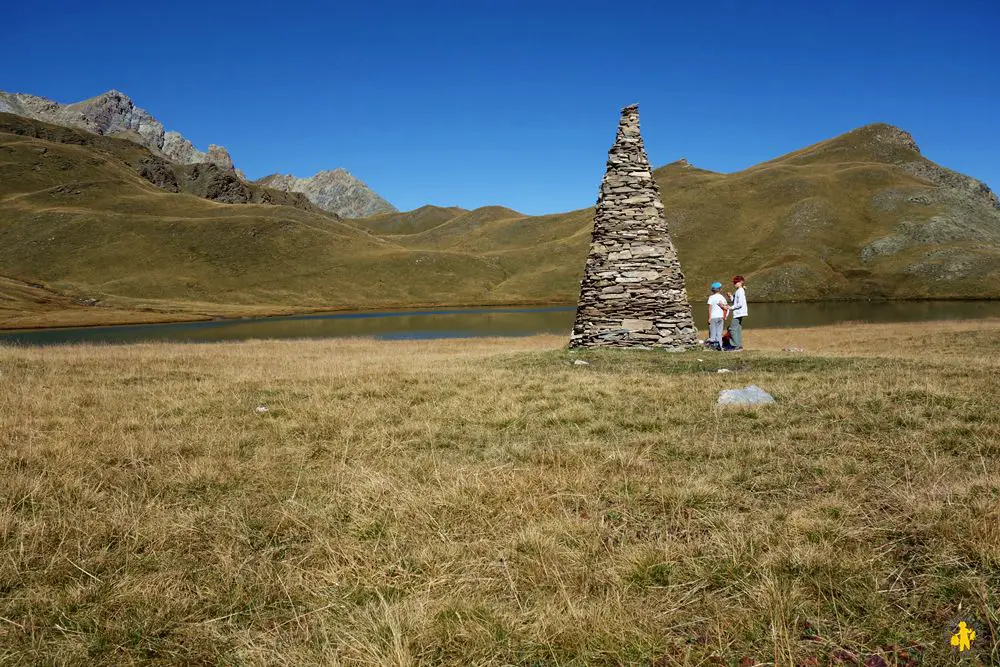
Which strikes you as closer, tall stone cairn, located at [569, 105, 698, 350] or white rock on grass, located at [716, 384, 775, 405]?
white rock on grass, located at [716, 384, 775, 405]

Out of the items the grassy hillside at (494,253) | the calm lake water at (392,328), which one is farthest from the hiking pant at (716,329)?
the grassy hillside at (494,253)

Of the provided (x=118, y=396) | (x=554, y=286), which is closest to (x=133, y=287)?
(x=554, y=286)

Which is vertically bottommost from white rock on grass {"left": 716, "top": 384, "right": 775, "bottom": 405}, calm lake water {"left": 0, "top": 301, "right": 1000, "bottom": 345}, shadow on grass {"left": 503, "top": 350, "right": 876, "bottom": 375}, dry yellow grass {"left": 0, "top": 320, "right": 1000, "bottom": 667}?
dry yellow grass {"left": 0, "top": 320, "right": 1000, "bottom": 667}

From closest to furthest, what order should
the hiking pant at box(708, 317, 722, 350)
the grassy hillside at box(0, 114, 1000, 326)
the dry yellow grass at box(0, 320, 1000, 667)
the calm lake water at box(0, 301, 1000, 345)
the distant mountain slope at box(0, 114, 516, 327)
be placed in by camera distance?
the dry yellow grass at box(0, 320, 1000, 667)
the hiking pant at box(708, 317, 722, 350)
the calm lake water at box(0, 301, 1000, 345)
the grassy hillside at box(0, 114, 1000, 326)
the distant mountain slope at box(0, 114, 516, 327)

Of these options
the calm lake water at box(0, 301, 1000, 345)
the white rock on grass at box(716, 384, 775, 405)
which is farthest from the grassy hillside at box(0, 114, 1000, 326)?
the white rock on grass at box(716, 384, 775, 405)

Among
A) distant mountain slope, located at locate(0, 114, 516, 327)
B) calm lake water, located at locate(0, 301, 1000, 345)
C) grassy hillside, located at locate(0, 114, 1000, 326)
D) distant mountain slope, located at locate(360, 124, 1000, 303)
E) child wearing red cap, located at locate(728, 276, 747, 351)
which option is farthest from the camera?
distant mountain slope, located at locate(0, 114, 516, 327)

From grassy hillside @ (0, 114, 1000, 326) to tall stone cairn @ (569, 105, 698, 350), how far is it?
243ft

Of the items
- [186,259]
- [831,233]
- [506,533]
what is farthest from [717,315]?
[186,259]

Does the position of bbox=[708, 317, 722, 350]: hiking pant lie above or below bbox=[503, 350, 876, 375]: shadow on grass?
above

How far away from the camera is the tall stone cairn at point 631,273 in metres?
21.2

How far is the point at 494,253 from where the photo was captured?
572 feet

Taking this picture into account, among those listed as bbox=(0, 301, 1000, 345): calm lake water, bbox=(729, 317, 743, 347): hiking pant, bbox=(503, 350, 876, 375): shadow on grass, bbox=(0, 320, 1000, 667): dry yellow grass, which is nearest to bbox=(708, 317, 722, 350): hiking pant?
bbox=(729, 317, 743, 347): hiking pant

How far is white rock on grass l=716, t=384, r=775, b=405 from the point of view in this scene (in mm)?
9586

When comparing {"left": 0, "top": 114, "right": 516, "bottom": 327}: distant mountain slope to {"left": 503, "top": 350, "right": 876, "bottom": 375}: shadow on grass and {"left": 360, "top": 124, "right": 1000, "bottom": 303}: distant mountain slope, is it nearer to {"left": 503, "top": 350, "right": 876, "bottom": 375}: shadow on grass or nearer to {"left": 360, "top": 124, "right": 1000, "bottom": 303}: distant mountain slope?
{"left": 360, "top": 124, "right": 1000, "bottom": 303}: distant mountain slope
